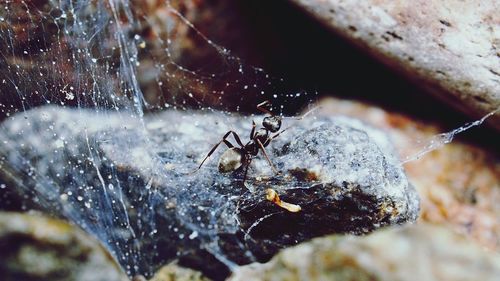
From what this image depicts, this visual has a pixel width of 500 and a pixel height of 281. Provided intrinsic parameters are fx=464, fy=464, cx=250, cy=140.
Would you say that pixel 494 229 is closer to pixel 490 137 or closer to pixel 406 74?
pixel 490 137

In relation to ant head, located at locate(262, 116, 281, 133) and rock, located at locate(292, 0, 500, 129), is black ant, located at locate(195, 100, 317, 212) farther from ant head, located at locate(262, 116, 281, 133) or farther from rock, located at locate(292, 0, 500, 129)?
rock, located at locate(292, 0, 500, 129)

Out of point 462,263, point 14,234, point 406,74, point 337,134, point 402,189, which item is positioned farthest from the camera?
point 406,74

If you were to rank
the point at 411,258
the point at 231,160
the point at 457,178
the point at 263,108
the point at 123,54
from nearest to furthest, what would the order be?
the point at 411,258
the point at 231,160
the point at 263,108
the point at 123,54
the point at 457,178

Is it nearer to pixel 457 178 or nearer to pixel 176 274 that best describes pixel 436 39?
pixel 457 178

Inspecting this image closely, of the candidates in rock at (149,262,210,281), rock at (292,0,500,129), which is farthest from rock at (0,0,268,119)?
rock at (149,262,210,281)

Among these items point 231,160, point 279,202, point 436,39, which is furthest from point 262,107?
point 436,39

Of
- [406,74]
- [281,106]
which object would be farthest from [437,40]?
[281,106]
